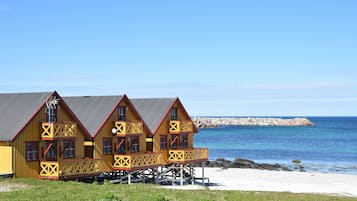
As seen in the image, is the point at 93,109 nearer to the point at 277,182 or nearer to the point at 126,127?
the point at 126,127

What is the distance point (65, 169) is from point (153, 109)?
503 inches

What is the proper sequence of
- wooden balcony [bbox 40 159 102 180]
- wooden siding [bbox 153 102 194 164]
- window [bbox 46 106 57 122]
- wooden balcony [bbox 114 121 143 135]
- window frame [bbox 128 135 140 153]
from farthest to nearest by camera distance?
wooden siding [bbox 153 102 194 164] < window frame [bbox 128 135 140 153] < wooden balcony [bbox 114 121 143 135] < window [bbox 46 106 57 122] < wooden balcony [bbox 40 159 102 180]

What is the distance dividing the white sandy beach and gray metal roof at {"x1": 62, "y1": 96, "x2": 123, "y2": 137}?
7315 millimetres

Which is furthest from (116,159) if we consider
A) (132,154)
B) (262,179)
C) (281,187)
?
(262,179)

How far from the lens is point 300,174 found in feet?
192

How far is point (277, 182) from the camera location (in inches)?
1978

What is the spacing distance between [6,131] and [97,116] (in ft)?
26.2

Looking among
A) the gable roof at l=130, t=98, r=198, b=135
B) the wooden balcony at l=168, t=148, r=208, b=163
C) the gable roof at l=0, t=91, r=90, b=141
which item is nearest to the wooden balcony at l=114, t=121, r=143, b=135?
the gable roof at l=130, t=98, r=198, b=135

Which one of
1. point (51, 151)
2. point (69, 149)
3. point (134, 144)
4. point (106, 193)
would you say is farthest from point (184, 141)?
point (106, 193)

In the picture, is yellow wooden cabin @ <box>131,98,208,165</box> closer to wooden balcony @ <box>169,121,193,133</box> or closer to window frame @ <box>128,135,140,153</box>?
wooden balcony @ <box>169,121,193,133</box>

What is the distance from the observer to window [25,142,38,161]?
115 ft

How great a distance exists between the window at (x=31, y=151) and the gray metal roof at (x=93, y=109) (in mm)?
4960

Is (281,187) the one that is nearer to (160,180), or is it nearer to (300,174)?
(160,180)

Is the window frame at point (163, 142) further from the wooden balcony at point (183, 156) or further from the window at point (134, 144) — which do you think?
the window at point (134, 144)
